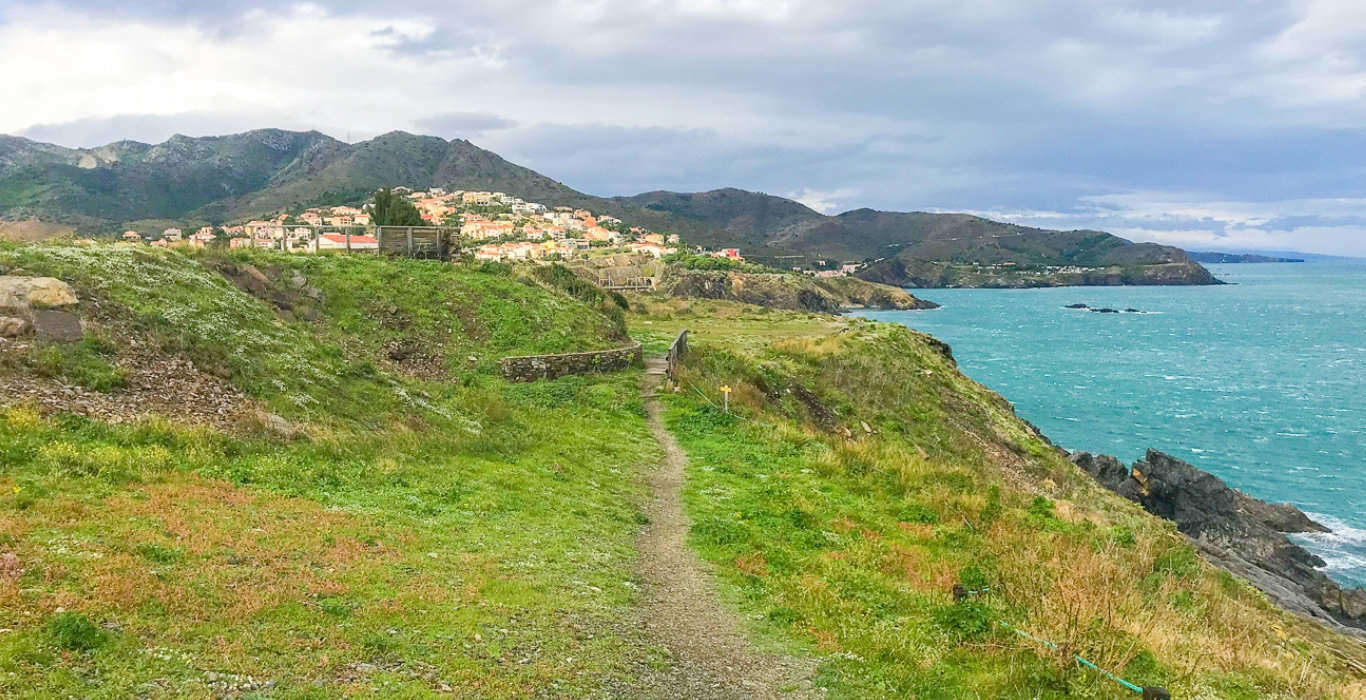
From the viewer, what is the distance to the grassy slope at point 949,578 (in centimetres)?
915

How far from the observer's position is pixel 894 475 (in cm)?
2073

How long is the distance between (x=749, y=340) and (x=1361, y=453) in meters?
45.6

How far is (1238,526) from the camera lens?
3681cm

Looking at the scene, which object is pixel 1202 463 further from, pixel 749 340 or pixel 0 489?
pixel 0 489

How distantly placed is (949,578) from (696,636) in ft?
17.3

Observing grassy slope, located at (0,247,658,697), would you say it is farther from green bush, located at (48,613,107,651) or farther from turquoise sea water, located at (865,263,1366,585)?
turquoise sea water, located at (865,263,1366,585)

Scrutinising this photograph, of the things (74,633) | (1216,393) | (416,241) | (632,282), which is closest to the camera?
(74,633)

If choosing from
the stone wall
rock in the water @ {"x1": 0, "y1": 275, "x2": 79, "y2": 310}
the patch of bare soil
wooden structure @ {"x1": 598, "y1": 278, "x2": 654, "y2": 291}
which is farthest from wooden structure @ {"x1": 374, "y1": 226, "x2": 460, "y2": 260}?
wooden structure @ {"x1": 598, "y1": 278, "x2": 654, "y2": 291}

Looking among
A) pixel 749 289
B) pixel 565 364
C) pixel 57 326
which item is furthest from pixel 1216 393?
pixel 57 326

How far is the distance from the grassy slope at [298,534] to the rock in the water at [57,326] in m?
1.11

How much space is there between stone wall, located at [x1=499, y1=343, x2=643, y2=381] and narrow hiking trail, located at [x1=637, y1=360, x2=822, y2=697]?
14.4 meters

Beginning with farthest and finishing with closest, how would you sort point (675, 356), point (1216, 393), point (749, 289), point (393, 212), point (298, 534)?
point (749, 289) < point (1216, 393) < point (393, 212) < point (675, 356) < point (298, 534)

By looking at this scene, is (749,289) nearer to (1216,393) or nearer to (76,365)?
(1216,393)

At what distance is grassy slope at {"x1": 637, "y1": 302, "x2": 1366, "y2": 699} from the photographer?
9.15 m
